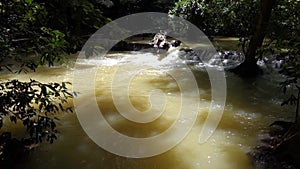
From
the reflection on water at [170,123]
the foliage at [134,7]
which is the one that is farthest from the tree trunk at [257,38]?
the foliage at [134,7]

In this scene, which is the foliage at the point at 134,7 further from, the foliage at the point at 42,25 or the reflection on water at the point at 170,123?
the foliage at the point at 42,25

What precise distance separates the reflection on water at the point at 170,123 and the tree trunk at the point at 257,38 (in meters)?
0.33

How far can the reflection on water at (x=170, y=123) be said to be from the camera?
3.18 metres

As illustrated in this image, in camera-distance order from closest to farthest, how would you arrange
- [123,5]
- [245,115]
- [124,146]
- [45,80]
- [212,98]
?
[124,146]
[245,115]
[212,98]
[45,80]
[123,5]

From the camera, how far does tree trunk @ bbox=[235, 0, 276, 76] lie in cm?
620

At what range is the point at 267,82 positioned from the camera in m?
6.25

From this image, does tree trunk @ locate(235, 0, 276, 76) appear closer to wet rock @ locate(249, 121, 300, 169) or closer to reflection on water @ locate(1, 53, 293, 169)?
reflection on water @ locate(1, 53, 293, 169)

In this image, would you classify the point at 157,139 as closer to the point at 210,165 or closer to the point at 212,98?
the point at 210,165

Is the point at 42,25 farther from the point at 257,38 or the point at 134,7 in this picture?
the point at 134,7

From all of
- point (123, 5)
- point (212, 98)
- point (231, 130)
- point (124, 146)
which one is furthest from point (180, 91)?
point (123, 5)

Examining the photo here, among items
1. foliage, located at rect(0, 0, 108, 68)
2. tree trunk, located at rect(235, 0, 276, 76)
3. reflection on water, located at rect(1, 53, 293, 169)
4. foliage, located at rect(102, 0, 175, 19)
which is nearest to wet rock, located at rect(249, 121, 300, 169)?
reflection on water, located at rect(1, 53, 293, 169)

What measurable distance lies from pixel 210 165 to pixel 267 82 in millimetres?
3672

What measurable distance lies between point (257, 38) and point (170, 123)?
3.30 metres

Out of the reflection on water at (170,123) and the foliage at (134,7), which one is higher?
the foliage at (134,7)
